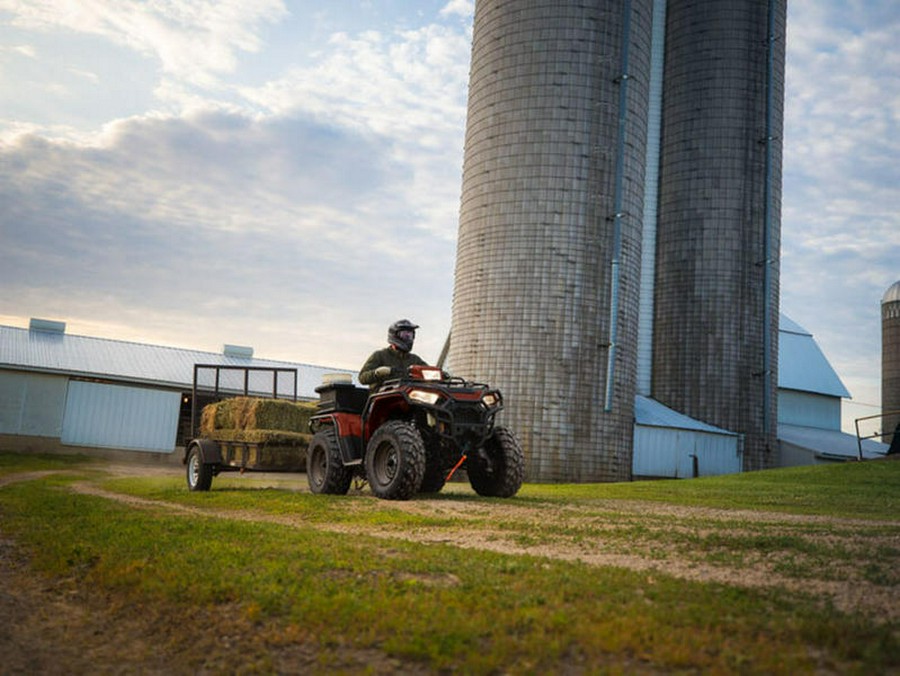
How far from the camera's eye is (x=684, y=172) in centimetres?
3712

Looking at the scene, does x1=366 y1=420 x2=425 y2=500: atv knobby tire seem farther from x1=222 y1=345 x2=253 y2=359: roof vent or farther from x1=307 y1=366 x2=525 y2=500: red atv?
x1=222 y1=345 x2=253 y2=359: roof vent

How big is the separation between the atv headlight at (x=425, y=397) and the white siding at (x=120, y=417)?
2958 cm

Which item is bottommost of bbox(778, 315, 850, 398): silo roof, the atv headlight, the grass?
the grass

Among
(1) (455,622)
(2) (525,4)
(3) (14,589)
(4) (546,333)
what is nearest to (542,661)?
(1) (455,622)

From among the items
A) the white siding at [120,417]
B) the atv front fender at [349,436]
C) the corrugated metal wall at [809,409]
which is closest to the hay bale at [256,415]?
the atv front fender at [349,436]

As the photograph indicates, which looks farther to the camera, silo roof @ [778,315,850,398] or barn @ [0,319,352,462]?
silo roof @ [778,315,850,398]

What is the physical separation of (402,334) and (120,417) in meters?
29.0

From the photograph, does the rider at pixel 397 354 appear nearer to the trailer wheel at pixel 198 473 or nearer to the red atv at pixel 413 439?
the red atv at pixel 413 439

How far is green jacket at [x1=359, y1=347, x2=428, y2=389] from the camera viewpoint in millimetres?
14133

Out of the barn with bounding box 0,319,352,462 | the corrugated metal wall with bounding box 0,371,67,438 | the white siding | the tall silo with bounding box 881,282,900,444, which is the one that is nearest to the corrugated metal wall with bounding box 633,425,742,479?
the barn with bounding box 0,319,352,462

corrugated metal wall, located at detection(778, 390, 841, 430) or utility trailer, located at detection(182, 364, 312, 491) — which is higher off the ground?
corrugated metal wall, located at detection(778, 390, 841, 430)

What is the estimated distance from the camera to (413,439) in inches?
498

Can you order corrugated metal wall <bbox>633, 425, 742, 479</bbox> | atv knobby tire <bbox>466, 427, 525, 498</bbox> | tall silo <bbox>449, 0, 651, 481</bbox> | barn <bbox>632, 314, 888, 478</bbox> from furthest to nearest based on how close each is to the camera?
1. barn <bbox>632, 314, 888, 478</bbox>
2. corrugated metal wall <bbox>633, 425, 742, 479</bbox>
3. tall silo <bbox>449, 0, 651, 481</bbox>
4. atv knobby tire <bbox>466, 427, 525, 498</bbox>

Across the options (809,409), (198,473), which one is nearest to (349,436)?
(198,473)
